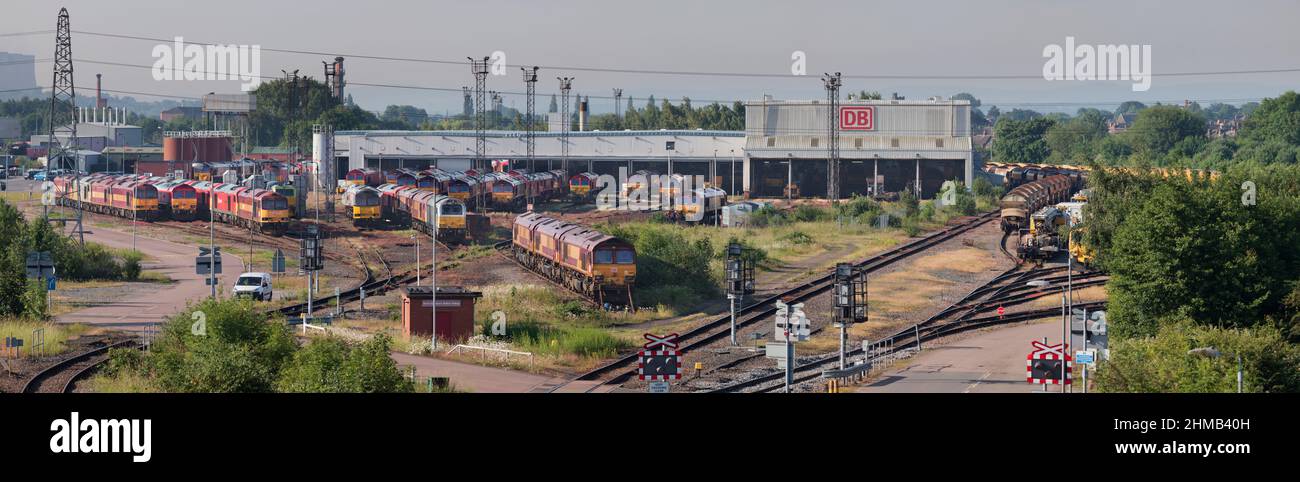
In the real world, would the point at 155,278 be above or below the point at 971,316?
above

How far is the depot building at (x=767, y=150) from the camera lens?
379 ft

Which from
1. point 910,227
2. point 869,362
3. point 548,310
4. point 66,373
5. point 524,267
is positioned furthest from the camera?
point 910,227

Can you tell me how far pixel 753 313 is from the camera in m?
52.2

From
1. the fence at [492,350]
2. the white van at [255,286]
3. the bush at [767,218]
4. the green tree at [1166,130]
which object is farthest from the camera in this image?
the green tree at [1166,130]

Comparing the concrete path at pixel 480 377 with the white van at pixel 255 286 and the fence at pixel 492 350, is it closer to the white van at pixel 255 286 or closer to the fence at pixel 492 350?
the fence at pixel 492 350

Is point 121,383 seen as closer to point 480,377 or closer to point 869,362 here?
point 480,377

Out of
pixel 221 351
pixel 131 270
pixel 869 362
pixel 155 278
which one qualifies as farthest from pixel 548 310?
pixel 131 270

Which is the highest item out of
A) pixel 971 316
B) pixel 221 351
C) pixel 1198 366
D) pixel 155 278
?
pixel 221 351

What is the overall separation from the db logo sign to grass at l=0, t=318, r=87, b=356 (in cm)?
7873

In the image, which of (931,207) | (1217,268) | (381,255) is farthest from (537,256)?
(931,207)

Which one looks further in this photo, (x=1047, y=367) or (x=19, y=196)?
(x=19, y=196)

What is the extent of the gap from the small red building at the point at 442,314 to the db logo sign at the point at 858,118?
75.5 metres

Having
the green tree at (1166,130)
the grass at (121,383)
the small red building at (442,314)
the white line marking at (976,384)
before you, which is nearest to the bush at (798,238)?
the small red building at (442,314)

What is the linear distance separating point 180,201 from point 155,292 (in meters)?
33.9
